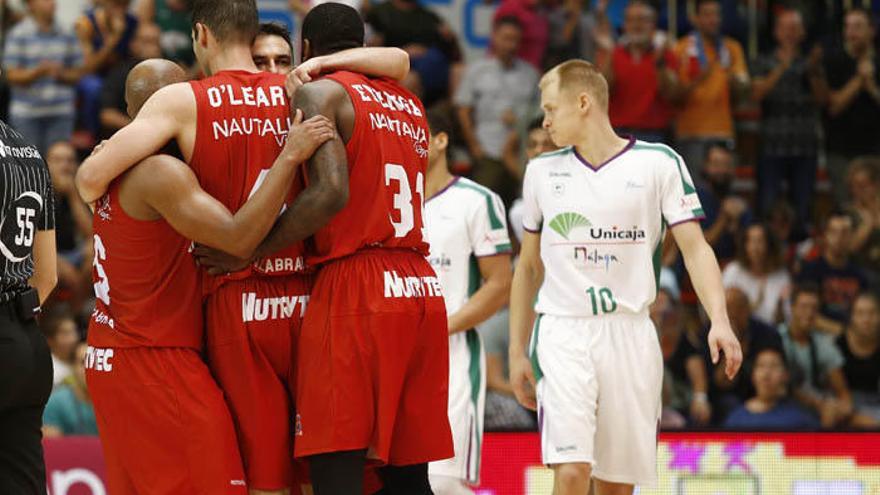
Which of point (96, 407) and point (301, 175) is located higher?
point (301, 175)

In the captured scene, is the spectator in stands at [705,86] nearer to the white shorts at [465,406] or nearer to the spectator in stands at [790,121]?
the spectator in stands at [790,121]

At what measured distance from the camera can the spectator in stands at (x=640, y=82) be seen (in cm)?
1359

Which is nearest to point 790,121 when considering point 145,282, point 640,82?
point 640,82

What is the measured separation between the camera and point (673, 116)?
13.9 meters

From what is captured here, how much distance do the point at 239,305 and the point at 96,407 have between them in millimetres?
717

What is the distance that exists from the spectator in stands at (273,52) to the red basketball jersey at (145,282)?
3.82ft

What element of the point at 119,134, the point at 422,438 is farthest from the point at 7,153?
the point at 422,438

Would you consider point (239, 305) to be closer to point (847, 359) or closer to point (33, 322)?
point (33, 322)

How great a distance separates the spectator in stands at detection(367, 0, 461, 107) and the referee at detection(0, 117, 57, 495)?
316 inches

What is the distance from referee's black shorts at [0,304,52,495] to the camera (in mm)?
5660

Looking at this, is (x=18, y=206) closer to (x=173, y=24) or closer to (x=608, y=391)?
(x=608, y=391)

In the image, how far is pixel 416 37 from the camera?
13.9 meters

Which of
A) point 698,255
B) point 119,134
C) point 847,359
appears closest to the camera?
point 119,134

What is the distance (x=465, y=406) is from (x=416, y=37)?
663 cm
